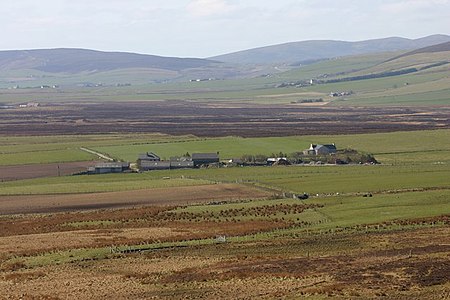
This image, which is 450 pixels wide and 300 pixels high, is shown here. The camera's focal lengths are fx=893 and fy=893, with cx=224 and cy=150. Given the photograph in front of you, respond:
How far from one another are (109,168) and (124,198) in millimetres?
18061

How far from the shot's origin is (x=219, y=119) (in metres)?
148

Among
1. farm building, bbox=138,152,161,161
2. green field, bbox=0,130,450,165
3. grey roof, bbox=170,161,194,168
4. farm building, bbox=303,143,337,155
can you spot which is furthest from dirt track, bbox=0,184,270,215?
farm building, bbox=303,143,337,155

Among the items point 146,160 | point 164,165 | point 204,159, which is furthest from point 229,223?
point 204,159

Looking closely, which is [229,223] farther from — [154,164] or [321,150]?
[321,150]

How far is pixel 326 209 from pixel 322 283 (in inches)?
733

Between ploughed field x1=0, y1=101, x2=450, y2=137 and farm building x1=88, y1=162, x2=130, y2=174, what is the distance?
120 feet

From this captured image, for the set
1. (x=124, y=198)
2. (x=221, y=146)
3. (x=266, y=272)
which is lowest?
(x=221, y=146)

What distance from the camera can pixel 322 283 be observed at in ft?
104

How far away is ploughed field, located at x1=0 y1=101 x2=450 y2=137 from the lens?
122 meters

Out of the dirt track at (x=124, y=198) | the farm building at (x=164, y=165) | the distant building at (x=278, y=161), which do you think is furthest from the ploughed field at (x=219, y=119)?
the dirt track at (x=124, y=198)

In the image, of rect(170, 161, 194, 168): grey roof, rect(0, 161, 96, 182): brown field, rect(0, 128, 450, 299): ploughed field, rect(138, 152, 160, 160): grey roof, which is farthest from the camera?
rect(138, 152, 160, 160): grey roof

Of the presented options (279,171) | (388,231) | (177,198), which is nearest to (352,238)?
(388,231)

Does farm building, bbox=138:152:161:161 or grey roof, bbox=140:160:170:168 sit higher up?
farm building, bbox=138:152:161:161

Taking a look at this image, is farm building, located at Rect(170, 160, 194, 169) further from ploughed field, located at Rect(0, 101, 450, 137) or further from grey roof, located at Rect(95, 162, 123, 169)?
ploughed field, located at Rect(0, 101, 450, 137)
